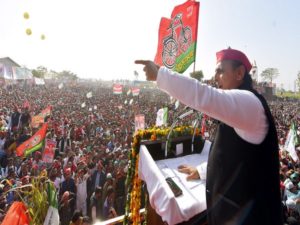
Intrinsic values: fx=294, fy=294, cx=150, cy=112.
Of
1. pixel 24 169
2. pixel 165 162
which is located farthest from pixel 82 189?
pixel 165 162

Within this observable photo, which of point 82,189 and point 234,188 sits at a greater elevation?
point 234,188

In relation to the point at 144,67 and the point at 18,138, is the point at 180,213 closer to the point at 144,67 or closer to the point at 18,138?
the point at 144,67

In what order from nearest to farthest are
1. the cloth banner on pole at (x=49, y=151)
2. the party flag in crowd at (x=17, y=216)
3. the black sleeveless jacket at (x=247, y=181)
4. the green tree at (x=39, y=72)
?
the black sleeveless jacket at (x=247, y=181) → the party flag in crowd at (x=17, y=216) → the cloth banner on pole at (x=49, y=151) → the green tree at (x=39, y=72)

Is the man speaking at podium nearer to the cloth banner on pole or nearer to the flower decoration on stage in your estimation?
the flower decoration on stage

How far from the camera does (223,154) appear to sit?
1.78m

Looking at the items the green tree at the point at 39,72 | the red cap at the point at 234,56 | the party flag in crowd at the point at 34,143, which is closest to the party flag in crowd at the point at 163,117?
the party flag in crowd at the point at 34,143

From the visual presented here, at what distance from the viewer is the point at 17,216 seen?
243cm

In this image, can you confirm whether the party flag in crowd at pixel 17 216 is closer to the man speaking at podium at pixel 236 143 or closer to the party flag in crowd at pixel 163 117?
the man speaking at podium at pixel 236 143

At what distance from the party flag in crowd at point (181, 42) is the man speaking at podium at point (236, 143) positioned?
237 centimetres

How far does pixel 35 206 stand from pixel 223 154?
175cm

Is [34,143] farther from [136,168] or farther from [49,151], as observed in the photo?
[136,168]

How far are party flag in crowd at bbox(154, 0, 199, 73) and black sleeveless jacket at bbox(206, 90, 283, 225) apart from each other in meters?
2.60

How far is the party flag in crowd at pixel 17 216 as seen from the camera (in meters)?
2.40

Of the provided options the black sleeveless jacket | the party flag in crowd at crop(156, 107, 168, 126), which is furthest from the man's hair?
the party flag in crowd at crop(156, 107, 168, 126)
